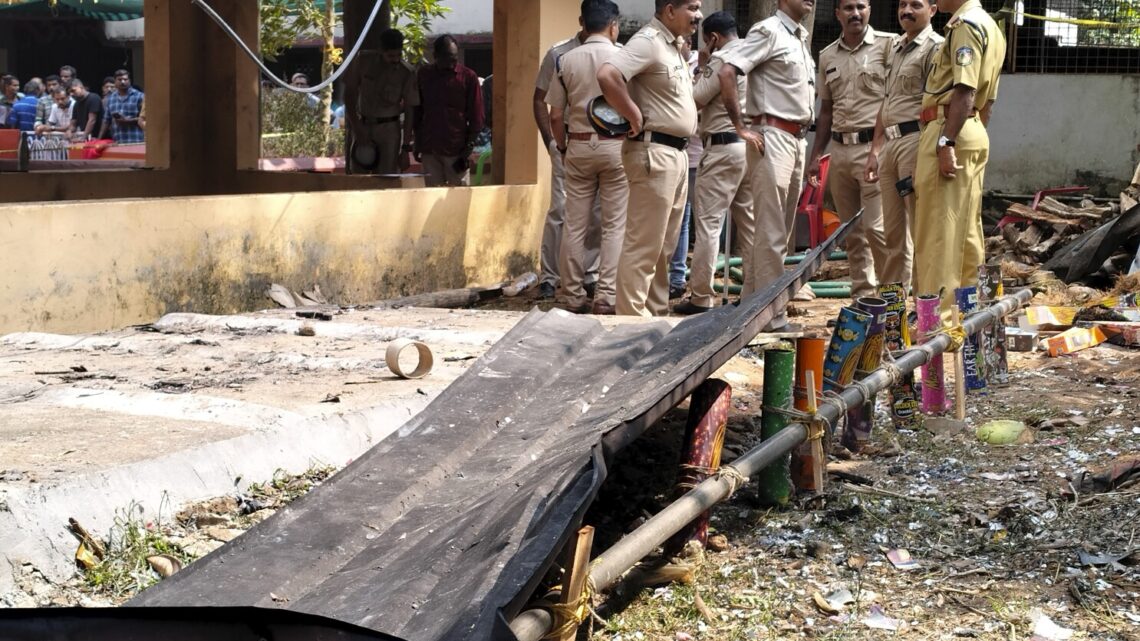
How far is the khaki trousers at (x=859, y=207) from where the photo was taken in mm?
8273

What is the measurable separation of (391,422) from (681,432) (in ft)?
4.24

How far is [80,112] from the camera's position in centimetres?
2072

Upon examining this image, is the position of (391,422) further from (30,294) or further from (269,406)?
(30,294)

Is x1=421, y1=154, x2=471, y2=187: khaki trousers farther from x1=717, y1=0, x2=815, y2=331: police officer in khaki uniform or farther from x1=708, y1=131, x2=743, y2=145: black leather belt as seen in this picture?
x1=717, y1=0, x2=815, y2=331: police officer in khaki uniform

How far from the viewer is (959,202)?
6.82 m

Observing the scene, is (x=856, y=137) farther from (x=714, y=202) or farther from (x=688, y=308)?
(x=688, y=308)

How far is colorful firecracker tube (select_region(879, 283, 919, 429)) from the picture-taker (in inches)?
223

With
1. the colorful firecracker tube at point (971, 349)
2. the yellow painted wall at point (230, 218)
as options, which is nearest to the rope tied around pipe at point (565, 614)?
the colorful firecracker tube at point (971, 349)

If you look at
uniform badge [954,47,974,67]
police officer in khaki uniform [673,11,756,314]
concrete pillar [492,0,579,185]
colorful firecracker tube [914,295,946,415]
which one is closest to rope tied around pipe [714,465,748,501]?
colorful firecracker tube [914,295,946,415]

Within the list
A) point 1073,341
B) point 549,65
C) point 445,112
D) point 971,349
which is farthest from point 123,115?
point 971,349

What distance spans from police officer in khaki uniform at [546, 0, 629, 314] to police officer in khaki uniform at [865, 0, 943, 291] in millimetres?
1538

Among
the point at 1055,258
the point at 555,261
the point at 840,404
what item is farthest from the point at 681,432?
the point at 1055,258

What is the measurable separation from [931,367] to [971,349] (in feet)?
1.94

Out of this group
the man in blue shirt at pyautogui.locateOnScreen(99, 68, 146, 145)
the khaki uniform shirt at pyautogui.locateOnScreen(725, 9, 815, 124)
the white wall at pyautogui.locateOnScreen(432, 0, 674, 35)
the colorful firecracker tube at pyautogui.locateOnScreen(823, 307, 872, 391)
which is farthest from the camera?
the white wall at pyautogui.locateOnScreen(432, 0, 674, 35)
